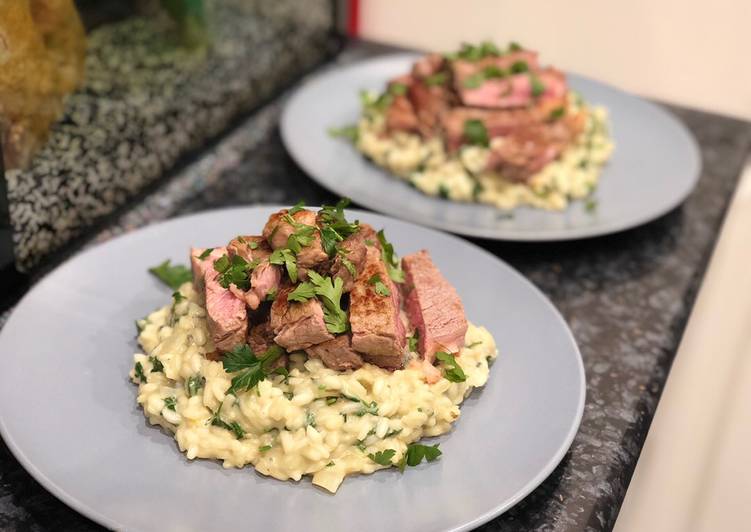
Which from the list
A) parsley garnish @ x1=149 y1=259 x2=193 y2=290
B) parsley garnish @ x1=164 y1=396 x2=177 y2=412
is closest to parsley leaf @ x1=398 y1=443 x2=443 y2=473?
parsley garnish @ x1=164 y1=396 x2=177 y2=412

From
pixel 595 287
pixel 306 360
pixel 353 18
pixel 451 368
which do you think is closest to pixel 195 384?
pixel 306 360

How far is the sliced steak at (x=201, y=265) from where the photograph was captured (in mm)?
1534

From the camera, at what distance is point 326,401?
141 cm

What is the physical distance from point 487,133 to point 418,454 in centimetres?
111

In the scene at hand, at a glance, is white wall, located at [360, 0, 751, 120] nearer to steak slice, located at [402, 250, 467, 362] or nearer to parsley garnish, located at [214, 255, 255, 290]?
steak slice, located at [402, 250, 467, 362]

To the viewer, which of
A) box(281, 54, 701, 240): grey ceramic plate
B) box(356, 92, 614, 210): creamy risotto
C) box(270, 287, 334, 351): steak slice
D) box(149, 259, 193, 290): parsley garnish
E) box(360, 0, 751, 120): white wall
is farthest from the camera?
box(360, 0, 751, 120): white wall

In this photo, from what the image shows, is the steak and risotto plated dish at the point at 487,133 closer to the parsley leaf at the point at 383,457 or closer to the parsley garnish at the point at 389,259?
the parsley garnish at the point at 389,259

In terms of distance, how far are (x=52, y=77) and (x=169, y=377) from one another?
833 mm

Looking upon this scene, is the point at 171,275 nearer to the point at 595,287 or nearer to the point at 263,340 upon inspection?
the point at 263,340

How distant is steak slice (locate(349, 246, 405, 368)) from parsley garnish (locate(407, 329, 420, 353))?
0.03m

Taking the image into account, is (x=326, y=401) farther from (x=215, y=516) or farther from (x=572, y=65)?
(x=572, y=65)

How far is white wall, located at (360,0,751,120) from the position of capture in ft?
9.43

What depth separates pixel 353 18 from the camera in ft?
11.4

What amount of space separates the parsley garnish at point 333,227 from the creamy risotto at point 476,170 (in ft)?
2.35
